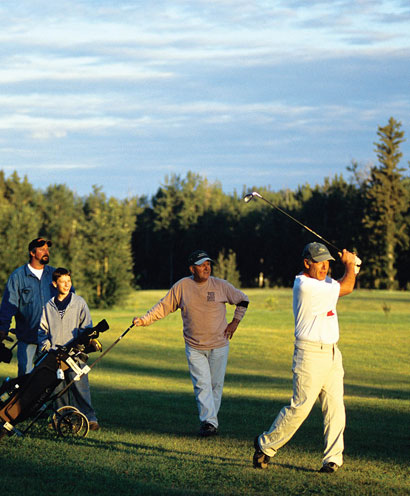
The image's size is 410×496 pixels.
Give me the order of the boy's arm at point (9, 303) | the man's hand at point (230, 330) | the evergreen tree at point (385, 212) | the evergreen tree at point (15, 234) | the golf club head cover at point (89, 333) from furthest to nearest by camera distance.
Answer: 1. the evergreen tree at point (385, 212)
2. the evergreen tree at point (15, 234)
3. the man's hand at point (230, 330)
4. the boy's arm at point (9, 303)
5. the golf club head cover at point (89, 333)

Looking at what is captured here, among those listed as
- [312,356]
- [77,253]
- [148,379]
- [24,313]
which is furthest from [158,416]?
[77,253]

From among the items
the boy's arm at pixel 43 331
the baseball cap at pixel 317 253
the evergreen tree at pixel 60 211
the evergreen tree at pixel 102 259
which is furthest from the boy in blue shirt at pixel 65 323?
the evergreen tree at pixel 60 211

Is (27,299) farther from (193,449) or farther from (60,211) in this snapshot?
(60,211)

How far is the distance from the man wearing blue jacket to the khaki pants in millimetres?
4133

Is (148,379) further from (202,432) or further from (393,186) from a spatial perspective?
(393,186)

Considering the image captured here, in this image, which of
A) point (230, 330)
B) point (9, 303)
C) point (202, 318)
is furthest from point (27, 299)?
point (230, 330)

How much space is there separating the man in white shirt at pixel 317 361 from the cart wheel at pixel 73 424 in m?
2.60

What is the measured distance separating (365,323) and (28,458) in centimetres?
3397

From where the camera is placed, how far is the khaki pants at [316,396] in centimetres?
752

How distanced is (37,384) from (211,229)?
91301 mm

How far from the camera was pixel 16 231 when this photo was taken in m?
58.9

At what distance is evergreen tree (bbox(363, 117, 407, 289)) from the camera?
267 feet

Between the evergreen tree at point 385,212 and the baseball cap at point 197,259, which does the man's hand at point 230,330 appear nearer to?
the baseball cap at point 197,259

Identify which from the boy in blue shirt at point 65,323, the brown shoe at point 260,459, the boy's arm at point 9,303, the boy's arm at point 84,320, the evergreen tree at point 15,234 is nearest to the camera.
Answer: the brown shoe at point 260,459
